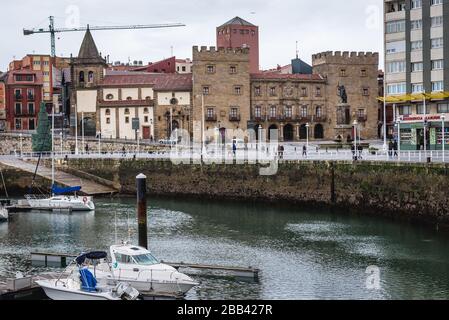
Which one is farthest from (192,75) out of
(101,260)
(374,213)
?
(101,260)

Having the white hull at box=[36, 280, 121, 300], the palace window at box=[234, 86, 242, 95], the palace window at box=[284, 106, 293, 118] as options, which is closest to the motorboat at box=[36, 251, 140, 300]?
the white hull at box=[36, 280, 121, 300]

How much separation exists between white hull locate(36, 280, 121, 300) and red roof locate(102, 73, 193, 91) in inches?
2866

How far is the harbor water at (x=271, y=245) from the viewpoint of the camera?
3481 centimetres

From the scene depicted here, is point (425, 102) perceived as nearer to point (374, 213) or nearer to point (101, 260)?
point (374, 213)

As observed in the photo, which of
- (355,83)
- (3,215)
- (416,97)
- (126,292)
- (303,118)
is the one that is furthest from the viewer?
(355,83)

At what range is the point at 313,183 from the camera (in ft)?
210

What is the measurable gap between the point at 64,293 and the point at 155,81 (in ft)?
253

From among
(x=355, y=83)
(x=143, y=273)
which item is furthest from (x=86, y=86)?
(x=143, y=273)

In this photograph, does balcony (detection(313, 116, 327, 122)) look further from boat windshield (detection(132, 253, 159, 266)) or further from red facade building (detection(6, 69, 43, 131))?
boat windshield (detection(132, 253, 159, 266))

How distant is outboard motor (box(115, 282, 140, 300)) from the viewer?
31.0m

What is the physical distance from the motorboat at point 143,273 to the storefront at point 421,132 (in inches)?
1724

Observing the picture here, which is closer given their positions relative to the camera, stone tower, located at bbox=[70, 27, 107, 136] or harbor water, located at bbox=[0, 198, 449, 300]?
harbor water, located at bbox=[0, 198, 449, 300]

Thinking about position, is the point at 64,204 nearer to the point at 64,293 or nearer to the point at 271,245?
the point at 271,245
